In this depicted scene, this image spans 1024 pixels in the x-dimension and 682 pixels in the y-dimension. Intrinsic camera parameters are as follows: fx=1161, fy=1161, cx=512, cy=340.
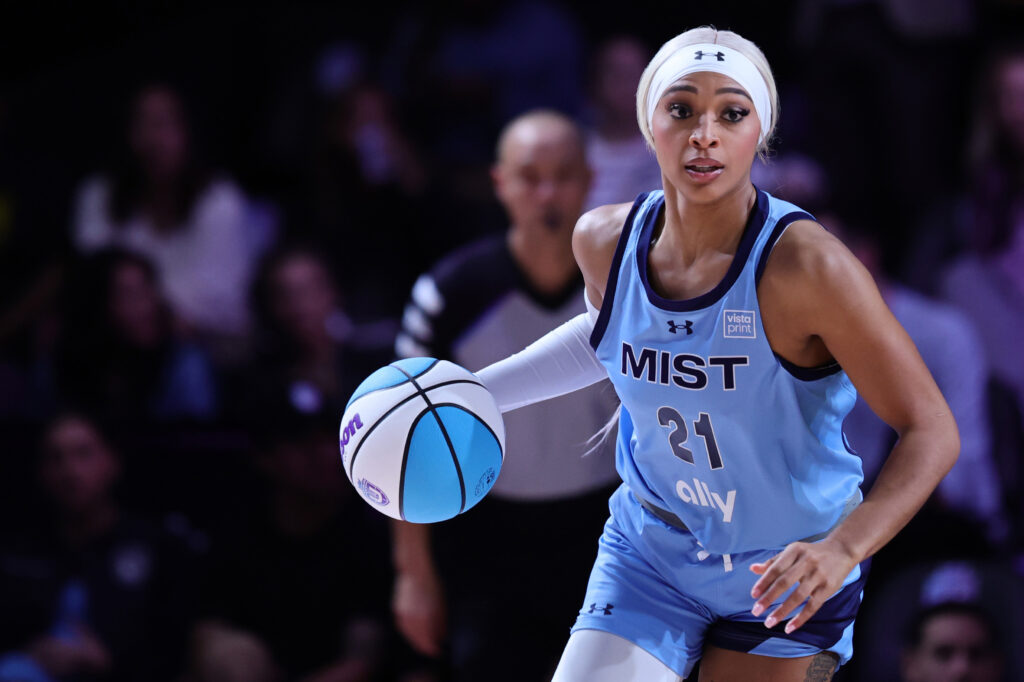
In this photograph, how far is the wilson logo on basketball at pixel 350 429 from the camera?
8.43 ft

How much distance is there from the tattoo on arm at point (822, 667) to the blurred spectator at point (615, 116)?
9.73ft

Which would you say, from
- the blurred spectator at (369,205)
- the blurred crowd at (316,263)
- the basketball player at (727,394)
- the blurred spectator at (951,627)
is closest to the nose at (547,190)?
the blurred crowd at (316,263)

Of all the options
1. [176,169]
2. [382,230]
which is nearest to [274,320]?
[382,230]

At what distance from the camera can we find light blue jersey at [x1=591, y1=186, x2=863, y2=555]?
7.52 feet

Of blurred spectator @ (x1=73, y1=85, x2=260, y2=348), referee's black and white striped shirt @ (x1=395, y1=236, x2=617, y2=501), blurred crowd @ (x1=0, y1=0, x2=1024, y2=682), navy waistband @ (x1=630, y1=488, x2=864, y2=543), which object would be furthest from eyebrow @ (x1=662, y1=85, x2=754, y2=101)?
blurred spectator @ (x1=73, y1=85, x2=260, y2=348)

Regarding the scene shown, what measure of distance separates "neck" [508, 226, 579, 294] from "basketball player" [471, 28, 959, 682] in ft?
4.02

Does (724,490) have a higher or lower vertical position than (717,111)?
lower

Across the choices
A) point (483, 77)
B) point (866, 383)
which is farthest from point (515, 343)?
point (483, 77)

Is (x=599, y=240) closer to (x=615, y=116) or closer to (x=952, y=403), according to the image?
(x=952, y=403)

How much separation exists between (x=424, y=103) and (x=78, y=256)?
1.88m

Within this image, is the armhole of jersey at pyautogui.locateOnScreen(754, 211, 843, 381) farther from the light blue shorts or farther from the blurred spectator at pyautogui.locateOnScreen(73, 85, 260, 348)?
the blurred spectator at pyautogui.locateOnScreen(73, 85, 260, 348)

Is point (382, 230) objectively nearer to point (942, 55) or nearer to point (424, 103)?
point (424, 103)

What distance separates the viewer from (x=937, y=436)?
6.98 ft

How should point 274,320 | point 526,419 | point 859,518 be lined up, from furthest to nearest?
point 274,320 → point 526,419 → point 859,518
